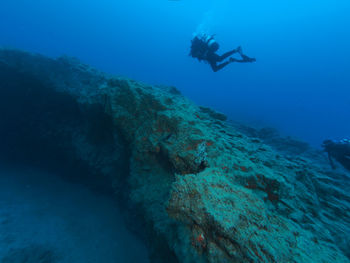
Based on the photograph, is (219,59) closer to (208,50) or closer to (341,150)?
(208,50)

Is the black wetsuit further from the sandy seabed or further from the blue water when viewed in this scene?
the blue water

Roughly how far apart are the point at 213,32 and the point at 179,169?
341 feet

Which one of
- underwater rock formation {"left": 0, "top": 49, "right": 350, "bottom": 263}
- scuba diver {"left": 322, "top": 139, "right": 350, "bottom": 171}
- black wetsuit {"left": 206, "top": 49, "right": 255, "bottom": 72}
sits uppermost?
black wetsuit {"left": 206, "top": 49, "right": 255, "bottom": 72}

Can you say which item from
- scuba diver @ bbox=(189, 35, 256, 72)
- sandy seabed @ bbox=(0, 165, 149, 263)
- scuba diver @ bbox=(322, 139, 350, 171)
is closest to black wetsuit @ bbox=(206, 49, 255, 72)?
scuba diver @ bbox=(189, 35, 256, 72)

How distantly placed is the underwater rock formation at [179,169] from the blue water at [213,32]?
65.5 m

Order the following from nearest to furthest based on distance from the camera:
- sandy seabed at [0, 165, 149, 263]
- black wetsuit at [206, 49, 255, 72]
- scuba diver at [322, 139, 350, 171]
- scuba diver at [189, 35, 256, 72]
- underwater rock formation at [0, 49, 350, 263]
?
underwater rock formation at [0, 49, 350, 263] → sandy seabed at [0, 165, 149, 263] → scuba diver at [322, 139, 350, 171] → scuba diver at [189, 35, 256, 72] → black wetsuit at [206, 49, 255, 72]

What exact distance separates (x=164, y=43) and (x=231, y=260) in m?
177

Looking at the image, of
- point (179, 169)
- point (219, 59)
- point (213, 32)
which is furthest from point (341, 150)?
point (213, 32)

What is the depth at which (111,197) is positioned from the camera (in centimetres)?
584

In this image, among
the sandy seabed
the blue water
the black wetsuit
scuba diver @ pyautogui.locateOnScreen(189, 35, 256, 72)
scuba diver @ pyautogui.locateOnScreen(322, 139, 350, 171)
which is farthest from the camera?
the blue water

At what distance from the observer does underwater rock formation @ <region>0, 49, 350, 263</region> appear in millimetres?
1543

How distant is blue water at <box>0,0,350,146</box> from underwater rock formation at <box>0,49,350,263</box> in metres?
65.5

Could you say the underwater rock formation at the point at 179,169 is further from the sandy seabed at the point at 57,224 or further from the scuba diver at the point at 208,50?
the scuba diver at the point at 208,50

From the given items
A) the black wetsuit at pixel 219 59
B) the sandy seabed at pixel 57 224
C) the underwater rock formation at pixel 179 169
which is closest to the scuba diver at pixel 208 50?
the black wetsuit at pixel 219 59
